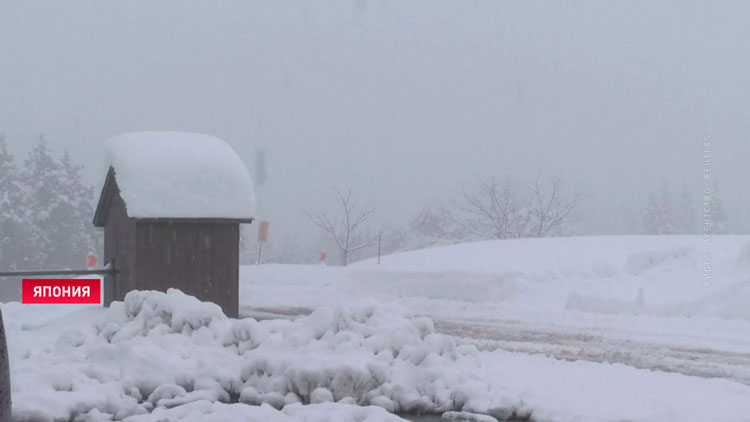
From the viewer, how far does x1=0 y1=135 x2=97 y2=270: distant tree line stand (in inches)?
2120

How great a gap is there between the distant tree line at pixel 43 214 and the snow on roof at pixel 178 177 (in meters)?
44.4

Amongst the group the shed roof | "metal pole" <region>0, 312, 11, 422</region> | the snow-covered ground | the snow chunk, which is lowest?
the snow chunk

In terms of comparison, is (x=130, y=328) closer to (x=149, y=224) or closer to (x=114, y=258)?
(x=149, y=224)

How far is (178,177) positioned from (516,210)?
150ft

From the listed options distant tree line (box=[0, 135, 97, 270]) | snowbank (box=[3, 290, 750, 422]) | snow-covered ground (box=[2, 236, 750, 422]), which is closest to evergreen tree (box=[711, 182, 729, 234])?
distant tree line (box=[0, 135, 97, 270])

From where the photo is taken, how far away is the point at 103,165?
1400 cm

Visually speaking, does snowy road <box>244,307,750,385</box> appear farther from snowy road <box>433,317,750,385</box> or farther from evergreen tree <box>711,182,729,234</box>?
evergreen tree <box>711,182,729,234</box>

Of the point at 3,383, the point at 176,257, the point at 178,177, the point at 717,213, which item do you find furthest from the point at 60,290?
the point at 717,213

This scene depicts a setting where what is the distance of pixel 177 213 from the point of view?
40.9 feet

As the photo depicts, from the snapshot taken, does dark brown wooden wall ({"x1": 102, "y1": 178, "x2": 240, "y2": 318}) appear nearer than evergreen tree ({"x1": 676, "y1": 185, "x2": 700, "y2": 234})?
Yes

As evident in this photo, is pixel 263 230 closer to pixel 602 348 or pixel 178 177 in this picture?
pixel 178 177

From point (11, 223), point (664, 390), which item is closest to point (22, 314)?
point (664, 390)

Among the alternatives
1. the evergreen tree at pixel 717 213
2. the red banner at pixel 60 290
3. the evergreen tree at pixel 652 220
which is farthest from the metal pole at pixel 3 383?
the evergreen tree at pixel 652 220

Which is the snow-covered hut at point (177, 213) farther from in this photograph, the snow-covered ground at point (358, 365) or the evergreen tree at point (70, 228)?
the evergreen tree at point (70, 228)
